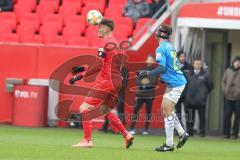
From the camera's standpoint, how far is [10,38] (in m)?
23.2

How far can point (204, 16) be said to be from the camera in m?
21.0

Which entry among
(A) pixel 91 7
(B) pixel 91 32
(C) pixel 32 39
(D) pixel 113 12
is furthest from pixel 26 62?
(D) pixel 113 12

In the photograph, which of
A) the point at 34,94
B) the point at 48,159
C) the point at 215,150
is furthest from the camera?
the point at 34,94

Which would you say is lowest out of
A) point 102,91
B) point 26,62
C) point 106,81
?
point 102,91

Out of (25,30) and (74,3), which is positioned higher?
(74,3)

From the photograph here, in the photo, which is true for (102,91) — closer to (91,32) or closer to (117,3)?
(91,32)

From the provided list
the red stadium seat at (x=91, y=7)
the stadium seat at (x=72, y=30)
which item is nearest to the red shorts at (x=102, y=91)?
the stadium seat at (x=72, y=30)

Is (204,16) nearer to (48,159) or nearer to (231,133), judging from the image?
(231,133)

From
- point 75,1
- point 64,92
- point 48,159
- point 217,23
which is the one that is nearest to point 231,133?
point 217,23

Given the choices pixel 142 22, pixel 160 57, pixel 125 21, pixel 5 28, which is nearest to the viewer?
pixel 160 57

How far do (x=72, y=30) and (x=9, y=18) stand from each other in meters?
2.17

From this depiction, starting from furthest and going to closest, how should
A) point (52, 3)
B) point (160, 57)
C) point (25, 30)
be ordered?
1. point (52, 3)
2. point (25, 30)
3. point (160, 57)

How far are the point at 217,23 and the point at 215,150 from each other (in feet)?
19.9

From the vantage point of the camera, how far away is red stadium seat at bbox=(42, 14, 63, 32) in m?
23.4
